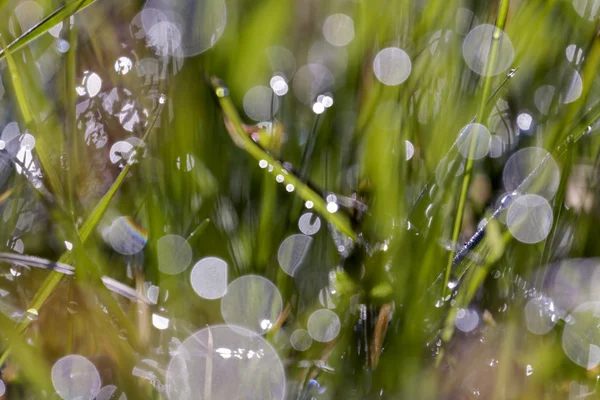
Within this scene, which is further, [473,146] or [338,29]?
[338,29]

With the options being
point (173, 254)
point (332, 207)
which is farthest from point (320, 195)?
point (173, 254)

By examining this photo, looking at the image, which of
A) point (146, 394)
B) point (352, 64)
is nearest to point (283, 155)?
point (352, 64)

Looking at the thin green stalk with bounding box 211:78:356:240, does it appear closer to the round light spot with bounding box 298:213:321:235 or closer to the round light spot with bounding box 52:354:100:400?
the round light spot with bounding box 298:213:321:235

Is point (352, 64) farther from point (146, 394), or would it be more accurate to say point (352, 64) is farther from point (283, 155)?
point (146, 394)

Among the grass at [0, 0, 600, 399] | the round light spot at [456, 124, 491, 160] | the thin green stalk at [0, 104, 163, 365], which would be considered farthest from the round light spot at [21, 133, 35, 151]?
the round light spot at [456, 124, 491, 160]

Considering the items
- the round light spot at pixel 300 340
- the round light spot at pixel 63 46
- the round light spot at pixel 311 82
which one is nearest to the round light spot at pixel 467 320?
the round light spot at pixel 300 340

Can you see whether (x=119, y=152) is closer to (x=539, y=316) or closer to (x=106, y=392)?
(x=106, y=392)
